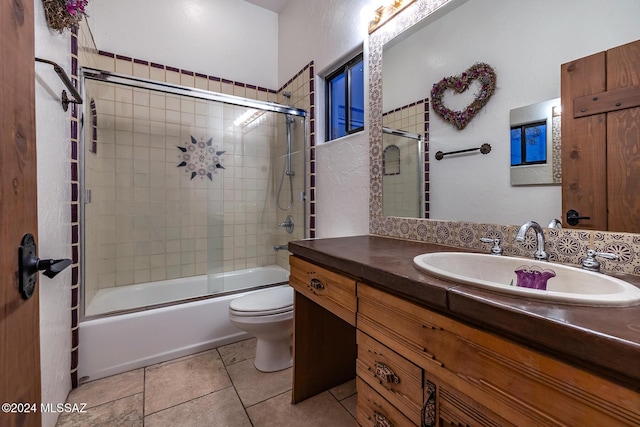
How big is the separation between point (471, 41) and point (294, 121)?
151 centimetres

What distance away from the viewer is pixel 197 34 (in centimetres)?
238

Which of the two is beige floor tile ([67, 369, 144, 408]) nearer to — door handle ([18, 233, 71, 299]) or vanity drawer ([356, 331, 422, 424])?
door handle ([18, 233, 71, 299])

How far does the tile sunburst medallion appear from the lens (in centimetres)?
234

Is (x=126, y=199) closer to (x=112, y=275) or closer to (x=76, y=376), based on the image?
(x=112, y=275)

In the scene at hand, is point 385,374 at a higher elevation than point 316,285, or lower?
lower

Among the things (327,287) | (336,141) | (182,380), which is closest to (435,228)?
(327,287)

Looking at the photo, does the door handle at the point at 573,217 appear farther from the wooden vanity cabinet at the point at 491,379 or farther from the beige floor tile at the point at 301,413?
the beige floor tile at the point at 301,413

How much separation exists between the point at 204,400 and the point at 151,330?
1.99 feet

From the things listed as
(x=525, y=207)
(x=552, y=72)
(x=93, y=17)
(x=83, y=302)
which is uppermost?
(x=93, y=17)

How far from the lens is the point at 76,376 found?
4.88 ft

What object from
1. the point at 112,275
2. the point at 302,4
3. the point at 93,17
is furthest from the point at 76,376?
the point at 302,4

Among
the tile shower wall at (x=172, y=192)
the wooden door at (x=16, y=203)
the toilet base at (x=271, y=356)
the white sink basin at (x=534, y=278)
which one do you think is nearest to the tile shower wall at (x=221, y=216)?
the tile shower wall at (x=172, y=192)

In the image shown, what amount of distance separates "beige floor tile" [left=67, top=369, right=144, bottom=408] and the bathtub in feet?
0.16

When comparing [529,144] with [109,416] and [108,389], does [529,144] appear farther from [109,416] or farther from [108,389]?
[108,389]
